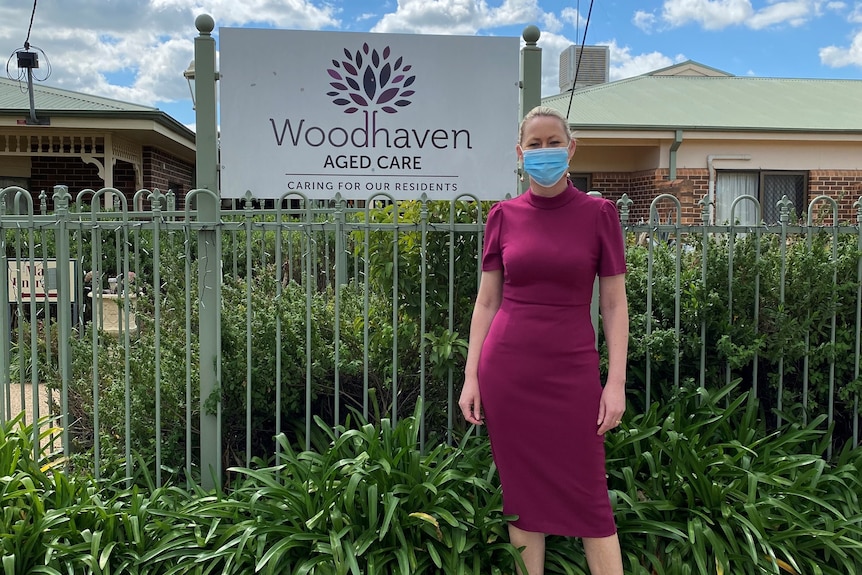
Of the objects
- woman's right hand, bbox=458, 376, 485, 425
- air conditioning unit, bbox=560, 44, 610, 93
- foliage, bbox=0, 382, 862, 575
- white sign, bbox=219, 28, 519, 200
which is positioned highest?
air conditioning unit, bbox=560, 44, 610, 93

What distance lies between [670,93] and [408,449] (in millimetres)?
12975

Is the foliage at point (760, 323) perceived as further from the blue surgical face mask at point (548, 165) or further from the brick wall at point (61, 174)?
the brick wall at point (61, 174)

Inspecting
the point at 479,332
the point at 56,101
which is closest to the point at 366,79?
the point at 479,332

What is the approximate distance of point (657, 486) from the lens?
344 centimetres

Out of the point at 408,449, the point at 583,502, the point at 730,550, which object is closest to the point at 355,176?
the point at 408,449

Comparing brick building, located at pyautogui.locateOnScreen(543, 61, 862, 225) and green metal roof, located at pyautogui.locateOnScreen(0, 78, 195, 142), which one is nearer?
green metal roof, located at pyautogui.locateOnScreen(0, 78, 195, 142)

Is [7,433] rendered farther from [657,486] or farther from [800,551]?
[800,551]

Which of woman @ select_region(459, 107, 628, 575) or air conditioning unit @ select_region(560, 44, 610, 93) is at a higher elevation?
air conditioning unit @ select_region(560, 44, 610, 93)

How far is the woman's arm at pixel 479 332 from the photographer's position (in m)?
3.04

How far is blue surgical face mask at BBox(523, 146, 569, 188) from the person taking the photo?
2.86 meters

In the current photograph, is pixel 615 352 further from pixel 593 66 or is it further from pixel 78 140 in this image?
pixel 593 66

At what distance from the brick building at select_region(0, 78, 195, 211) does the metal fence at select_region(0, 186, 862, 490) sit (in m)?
7.01

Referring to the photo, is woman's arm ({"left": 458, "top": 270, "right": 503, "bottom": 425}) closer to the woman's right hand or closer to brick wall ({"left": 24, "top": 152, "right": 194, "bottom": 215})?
the woman's right hand

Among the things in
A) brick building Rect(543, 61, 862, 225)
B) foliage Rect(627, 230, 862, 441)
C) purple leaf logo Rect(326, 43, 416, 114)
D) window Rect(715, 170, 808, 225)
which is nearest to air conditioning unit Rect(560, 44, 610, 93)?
brick building Rect(543, 61, 862, 225)
